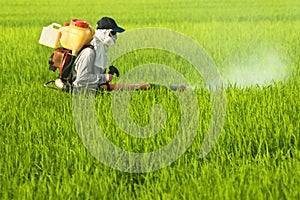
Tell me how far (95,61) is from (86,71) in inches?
4.8

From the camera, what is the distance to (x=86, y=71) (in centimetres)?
441

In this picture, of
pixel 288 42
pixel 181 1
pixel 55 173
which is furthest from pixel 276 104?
pixel 181 1

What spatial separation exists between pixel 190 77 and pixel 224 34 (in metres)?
3.51

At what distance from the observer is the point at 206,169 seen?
9.25 ft

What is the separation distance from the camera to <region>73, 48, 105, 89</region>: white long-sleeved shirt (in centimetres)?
439

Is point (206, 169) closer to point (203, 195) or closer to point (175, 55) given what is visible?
point (203, 195)

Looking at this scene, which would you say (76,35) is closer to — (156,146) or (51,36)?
(51,36)

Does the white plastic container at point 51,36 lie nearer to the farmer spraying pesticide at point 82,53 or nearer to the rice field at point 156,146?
the farmer spraying pesticide at point 82,53

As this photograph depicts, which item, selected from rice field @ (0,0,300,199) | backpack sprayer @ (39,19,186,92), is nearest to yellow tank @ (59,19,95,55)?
backpack sprayer @ (39,19,186,92)

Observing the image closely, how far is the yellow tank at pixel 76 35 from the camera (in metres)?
4.40

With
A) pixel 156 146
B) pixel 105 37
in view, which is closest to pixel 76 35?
pixel 105 37

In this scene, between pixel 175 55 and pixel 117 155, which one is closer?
pixel 117 155

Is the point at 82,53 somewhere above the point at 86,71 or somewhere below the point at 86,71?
above

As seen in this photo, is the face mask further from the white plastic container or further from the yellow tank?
the white plastic container
